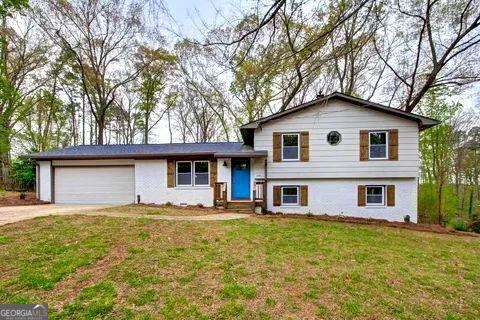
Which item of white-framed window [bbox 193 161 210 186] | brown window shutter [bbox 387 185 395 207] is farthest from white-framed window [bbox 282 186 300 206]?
brown window shutter [bbox 387 185 395 207]

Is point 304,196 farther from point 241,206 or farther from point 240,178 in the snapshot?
point 240,178

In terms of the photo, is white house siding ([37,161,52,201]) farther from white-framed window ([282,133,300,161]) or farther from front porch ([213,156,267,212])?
white-framed window ([282,133,300,161])

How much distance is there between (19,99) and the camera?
19219 mm

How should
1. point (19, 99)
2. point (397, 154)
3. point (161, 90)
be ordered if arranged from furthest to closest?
point (161, 90) → point (19, 99) → point (397, 154)

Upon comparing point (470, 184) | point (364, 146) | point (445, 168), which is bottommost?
point (470, 184)

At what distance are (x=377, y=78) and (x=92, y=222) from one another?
56.0ft

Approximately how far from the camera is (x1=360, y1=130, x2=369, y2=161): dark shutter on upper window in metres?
11.0

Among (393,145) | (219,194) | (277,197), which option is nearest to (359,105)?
(393,145)

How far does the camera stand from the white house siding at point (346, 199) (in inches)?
424

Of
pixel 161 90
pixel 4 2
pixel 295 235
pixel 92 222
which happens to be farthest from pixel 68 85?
pixel 295 235

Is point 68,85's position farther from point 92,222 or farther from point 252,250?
point 252,250

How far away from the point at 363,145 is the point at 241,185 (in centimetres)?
595

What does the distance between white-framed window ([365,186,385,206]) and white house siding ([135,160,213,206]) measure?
24.3ft

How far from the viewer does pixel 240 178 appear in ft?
39.4
